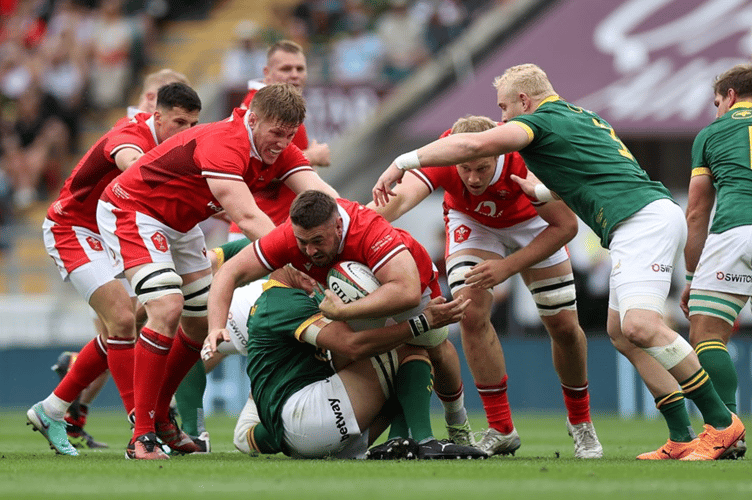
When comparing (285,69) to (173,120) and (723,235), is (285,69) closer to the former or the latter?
(173,120)

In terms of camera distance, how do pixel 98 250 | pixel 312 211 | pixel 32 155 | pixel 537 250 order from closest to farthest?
pixel 312 211, pixel 537 250, pixel 98 250, pixel 32 155

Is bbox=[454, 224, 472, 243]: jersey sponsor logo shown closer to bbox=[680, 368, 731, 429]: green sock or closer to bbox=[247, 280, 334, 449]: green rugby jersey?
bbox=[247, 280, 334, 449]: green rugby jersey

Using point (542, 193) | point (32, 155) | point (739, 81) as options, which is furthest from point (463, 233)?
point (32, 155)

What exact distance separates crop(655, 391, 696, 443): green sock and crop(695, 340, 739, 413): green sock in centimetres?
24

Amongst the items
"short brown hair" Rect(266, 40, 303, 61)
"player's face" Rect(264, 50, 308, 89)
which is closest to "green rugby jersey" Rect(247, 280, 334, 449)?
"player's face" Rect(264, 50, 308, 89)

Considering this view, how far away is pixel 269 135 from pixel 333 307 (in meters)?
1.28

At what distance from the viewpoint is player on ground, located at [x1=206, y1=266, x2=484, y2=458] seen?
666 cm

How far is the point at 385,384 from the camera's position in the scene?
6.82 meters

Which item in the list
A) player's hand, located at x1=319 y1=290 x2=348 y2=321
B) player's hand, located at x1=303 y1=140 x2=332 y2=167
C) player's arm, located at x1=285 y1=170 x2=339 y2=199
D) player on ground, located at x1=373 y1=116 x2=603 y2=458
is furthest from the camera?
player's hand, located at x1=303 y1=140 x2=332 y2=167

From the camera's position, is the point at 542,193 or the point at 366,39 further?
the point at 366,39

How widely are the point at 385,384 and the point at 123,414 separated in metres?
8.70

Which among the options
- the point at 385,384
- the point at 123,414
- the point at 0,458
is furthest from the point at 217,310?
the point at 123,414

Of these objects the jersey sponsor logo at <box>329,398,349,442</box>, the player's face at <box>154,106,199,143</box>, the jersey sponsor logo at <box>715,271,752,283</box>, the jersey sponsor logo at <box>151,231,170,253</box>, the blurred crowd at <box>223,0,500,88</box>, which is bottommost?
the jersey sponsor logo at <box>329,398,349,442</box>

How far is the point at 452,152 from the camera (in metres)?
6.57
